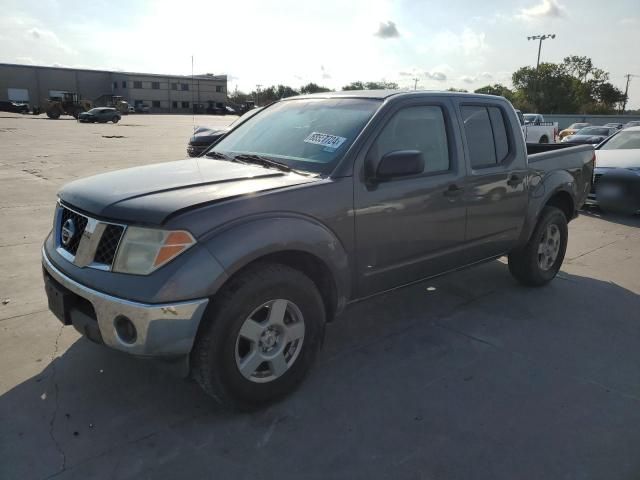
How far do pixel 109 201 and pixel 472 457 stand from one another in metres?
2.31

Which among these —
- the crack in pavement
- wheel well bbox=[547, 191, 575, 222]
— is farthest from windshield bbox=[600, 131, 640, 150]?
the crack in pavement

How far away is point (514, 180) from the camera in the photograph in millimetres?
Result: 4375

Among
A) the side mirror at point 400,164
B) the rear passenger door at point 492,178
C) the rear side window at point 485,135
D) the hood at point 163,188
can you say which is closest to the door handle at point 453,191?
the rear passenger door at point 492,178

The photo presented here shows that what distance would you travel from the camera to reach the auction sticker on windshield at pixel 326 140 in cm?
326

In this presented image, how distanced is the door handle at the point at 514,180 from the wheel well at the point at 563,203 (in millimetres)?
807

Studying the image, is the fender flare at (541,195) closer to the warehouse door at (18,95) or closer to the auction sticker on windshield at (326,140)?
the auction sticker on windshield at (326,140)

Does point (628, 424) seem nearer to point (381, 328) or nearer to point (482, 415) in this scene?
point (482, 415)

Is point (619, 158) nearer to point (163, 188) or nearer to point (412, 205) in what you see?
point (412, 205)

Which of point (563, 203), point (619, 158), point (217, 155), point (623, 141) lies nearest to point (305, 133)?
point (217, 155)

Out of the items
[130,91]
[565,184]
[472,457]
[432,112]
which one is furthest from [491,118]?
[130,91]

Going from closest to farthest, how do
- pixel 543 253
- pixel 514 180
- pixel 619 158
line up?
pixel 514 180 < pixel 543 253 < pixel 619 158

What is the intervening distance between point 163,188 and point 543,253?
389 cm

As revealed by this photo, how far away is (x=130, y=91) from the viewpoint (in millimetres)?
89562

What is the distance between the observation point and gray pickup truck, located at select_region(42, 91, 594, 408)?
8.05ft
